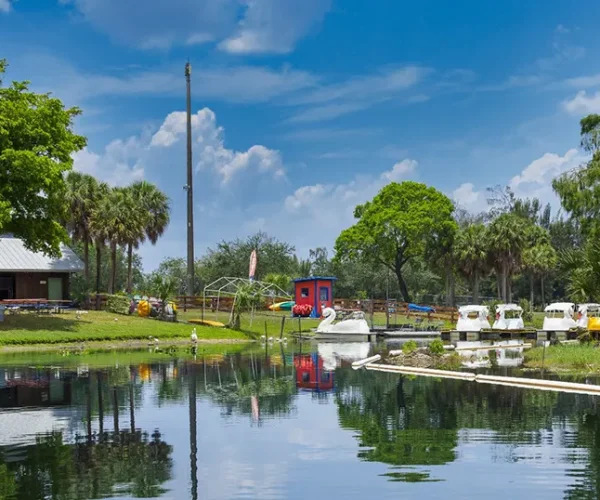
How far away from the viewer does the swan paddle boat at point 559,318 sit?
5038cm

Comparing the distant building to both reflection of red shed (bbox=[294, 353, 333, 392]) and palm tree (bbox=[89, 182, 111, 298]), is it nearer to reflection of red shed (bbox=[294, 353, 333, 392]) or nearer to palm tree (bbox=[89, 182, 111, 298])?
palm tree (bbox=[89, 182, 111, 298])

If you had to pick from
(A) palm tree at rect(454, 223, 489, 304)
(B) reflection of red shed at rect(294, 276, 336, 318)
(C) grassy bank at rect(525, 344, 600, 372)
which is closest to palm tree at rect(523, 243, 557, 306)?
(A) palm tree at rect(454, 223, 489, 304)

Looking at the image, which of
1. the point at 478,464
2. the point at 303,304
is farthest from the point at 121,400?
the point at 303,304

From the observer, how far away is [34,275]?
204 feet

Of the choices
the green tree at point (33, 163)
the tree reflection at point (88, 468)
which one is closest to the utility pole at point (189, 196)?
the green tree at point (33, 163)

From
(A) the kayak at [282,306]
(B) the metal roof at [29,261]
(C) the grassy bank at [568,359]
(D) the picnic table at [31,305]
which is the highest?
(B) the metal roof at [29,261]

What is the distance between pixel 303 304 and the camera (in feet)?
219

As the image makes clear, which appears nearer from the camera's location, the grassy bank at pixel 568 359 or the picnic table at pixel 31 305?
the grassy bank at pixel 568 359

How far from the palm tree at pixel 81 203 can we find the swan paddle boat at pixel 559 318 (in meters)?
35.2

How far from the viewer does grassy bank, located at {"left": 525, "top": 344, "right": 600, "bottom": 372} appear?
28516 mm

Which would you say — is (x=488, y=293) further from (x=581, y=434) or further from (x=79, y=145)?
→ (x=581, y=434)

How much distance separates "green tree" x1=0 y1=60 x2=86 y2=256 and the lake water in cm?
1976

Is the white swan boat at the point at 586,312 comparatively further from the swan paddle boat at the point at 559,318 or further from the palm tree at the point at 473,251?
the palm tree at the point at 473,251

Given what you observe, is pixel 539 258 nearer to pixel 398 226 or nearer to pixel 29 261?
pixel 398 226
